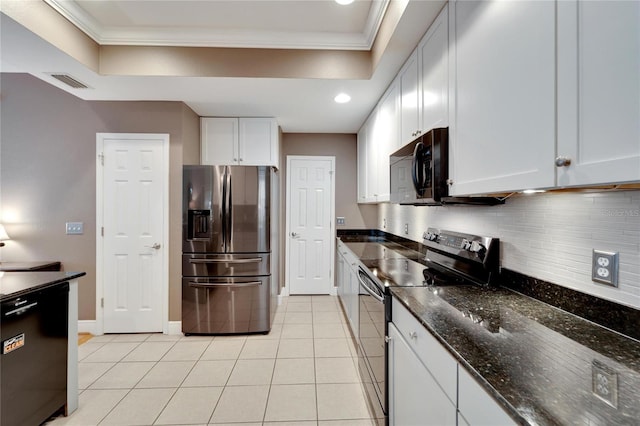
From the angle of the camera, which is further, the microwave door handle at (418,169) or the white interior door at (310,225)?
the white interior door at (310,225)

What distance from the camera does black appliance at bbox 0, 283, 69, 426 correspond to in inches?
57.2

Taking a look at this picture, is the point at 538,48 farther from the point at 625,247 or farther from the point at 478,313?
the point at 478,313

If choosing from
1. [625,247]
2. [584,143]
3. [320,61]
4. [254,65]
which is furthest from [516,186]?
[254,65]

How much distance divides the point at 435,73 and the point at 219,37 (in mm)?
1712

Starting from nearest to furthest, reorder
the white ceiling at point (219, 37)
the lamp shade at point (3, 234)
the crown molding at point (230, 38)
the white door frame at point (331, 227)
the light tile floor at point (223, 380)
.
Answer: the light tile floor at point (223, 380)
the white ceiling at point (219, 37)
the crown molding at point (230, 38)
the lamp shade at point (3, 234)
the white door frame at point (331, 227)

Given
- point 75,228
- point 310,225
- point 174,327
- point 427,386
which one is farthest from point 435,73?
point 75,228

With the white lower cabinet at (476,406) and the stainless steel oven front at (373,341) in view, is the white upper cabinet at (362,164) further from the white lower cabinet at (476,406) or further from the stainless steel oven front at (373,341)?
the white lower cabinet at (476,406)

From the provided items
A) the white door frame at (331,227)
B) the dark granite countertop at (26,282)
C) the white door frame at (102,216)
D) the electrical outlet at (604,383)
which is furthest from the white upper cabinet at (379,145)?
the dark granite countertop at (26,282)

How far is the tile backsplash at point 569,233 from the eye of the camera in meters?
0.92

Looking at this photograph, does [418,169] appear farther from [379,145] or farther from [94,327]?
[94,327]

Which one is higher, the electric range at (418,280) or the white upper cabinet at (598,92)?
the white upper cabinet at (598,92)

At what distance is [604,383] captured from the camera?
2.25 ft

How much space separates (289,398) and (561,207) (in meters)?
1.97

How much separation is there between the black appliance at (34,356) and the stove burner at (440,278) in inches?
86.5
